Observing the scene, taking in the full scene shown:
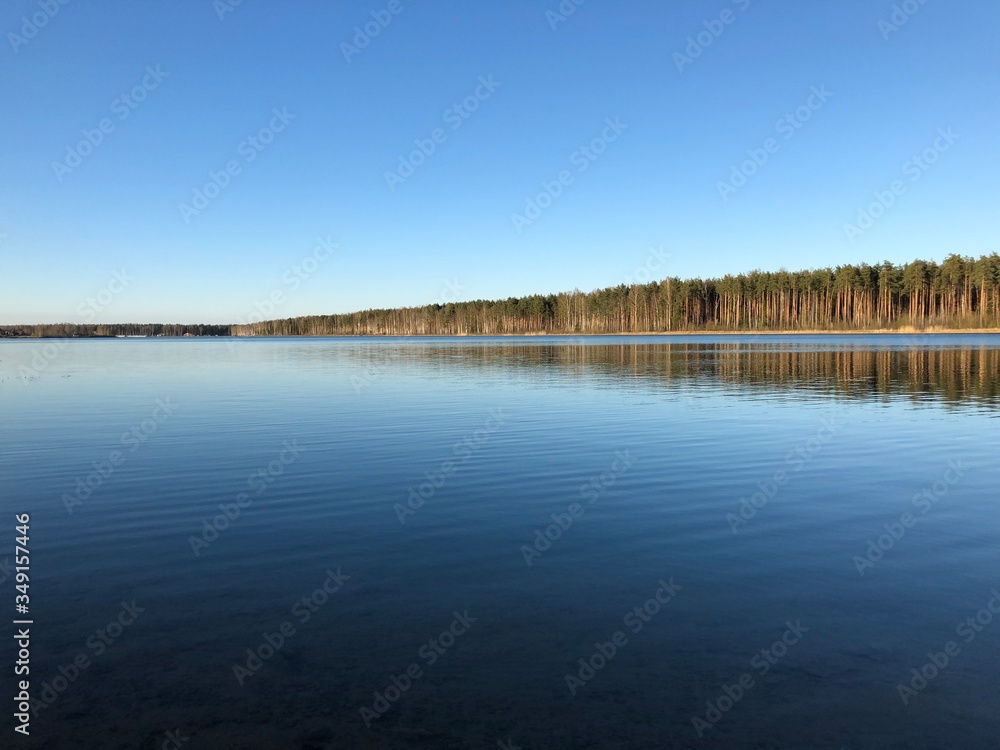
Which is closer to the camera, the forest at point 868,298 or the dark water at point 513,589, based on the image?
the dark water at point 513,589

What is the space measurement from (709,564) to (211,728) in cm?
721

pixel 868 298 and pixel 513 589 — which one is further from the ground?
pixel 868 298

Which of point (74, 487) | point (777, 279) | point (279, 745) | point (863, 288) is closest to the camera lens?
point (279, 745)

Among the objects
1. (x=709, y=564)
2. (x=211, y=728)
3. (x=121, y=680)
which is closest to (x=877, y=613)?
(x=709, y=564)

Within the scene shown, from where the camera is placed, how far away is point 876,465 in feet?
58.6

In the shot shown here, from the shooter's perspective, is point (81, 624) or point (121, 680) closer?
point (121, 680)

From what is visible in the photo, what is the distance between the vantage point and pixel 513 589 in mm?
9375

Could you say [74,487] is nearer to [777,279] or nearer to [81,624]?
[81,624]

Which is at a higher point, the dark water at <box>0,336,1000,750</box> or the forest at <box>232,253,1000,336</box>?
the forest at <box>232,253,1000,336</box>

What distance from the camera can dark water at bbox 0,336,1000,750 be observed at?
635 cm

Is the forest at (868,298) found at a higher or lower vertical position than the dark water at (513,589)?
higher

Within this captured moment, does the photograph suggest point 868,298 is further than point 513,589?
Yes

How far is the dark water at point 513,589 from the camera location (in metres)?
6.35

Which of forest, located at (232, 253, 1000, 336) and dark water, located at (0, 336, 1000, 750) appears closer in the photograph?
dark water, located at (0, 336, 1000, 750)
